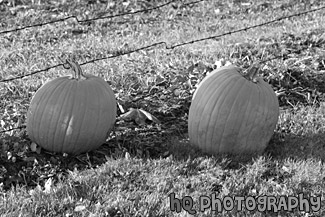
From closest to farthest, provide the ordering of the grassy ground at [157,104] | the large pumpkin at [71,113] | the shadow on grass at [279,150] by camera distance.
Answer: the grassy ground at [157,104], the large pumpkin at [71,113], the shadow on grass at [279,150]

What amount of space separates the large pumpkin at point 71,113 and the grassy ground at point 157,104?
0.14m

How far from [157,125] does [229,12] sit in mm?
4311

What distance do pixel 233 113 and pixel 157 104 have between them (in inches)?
50.5

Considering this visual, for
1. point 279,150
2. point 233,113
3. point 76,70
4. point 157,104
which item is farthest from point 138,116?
point 279,150

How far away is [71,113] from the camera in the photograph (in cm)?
468

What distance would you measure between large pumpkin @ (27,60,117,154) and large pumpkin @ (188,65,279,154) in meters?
0.75

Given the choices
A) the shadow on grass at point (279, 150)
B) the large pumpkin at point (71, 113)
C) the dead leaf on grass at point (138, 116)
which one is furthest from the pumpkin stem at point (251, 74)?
the large pumpkin at point (71, 113)

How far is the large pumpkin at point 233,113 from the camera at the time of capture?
4.75 m

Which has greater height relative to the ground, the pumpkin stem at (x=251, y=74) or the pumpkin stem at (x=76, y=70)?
the pumpkin stem at (x=76, y=70)

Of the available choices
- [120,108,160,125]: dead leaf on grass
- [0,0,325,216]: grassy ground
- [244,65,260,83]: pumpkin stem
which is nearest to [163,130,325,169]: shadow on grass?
[0,0,325,216]: grassy ground

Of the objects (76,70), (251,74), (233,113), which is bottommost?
(233,113)

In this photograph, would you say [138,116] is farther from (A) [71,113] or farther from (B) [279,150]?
(B) [279,150]

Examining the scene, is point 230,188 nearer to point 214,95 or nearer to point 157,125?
point 214,95

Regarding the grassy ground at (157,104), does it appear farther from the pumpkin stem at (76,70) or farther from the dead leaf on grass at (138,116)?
the pumpkin stem at (76,70)
